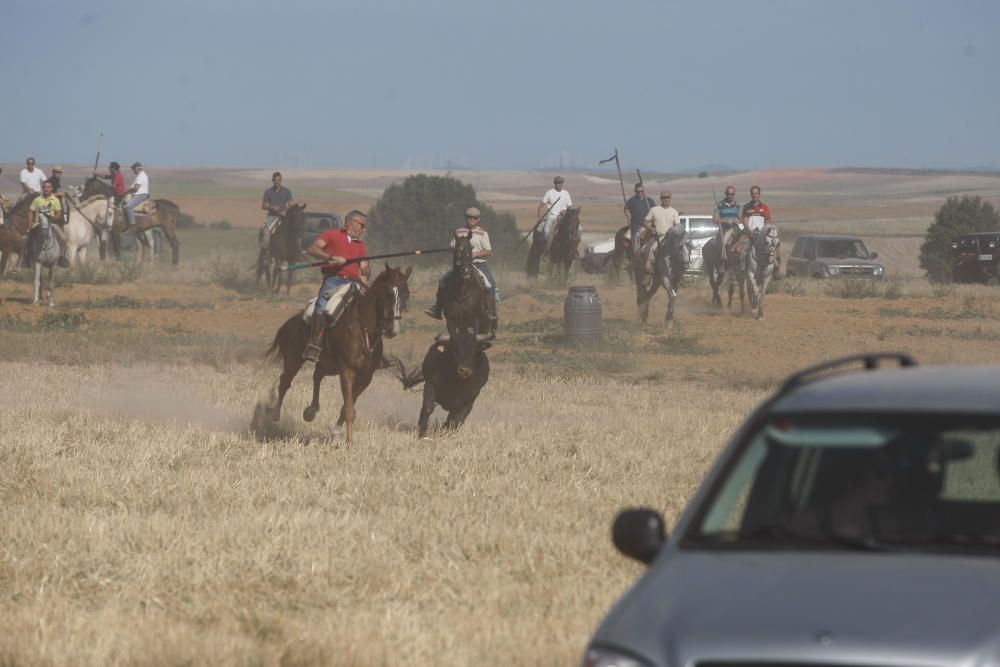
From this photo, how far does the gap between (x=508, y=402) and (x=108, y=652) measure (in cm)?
1270

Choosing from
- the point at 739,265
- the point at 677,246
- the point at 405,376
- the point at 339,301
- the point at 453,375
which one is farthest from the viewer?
the point at 739,265

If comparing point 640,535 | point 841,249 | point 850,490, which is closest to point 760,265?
point 841,249

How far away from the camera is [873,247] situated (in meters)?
81.5

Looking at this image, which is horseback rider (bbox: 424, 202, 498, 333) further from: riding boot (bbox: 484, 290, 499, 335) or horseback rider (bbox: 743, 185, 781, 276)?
horseback rider (bbox: 743, 185, 781, 276)

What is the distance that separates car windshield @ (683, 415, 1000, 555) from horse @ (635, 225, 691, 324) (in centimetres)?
2551

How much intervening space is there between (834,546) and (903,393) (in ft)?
1.88

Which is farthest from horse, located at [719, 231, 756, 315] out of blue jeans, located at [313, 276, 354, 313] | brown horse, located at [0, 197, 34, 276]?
blue jeans, located at [313, 276, 354, 313]

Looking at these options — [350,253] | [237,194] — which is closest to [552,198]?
[350,253]

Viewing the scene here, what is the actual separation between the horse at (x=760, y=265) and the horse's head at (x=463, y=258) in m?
17.6

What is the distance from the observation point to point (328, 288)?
52.4 feet

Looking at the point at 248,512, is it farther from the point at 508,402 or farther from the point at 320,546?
the point at 508,402

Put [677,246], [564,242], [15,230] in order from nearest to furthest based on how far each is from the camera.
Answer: [677,246]
[15,230]
[564,242]

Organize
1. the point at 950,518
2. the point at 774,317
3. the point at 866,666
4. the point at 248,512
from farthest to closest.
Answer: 1. the point at 774,317
2. the point at 248,512
3. the point at 950,518
4. the point at 866,666

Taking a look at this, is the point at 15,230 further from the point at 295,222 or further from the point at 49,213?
the point at 295,222
